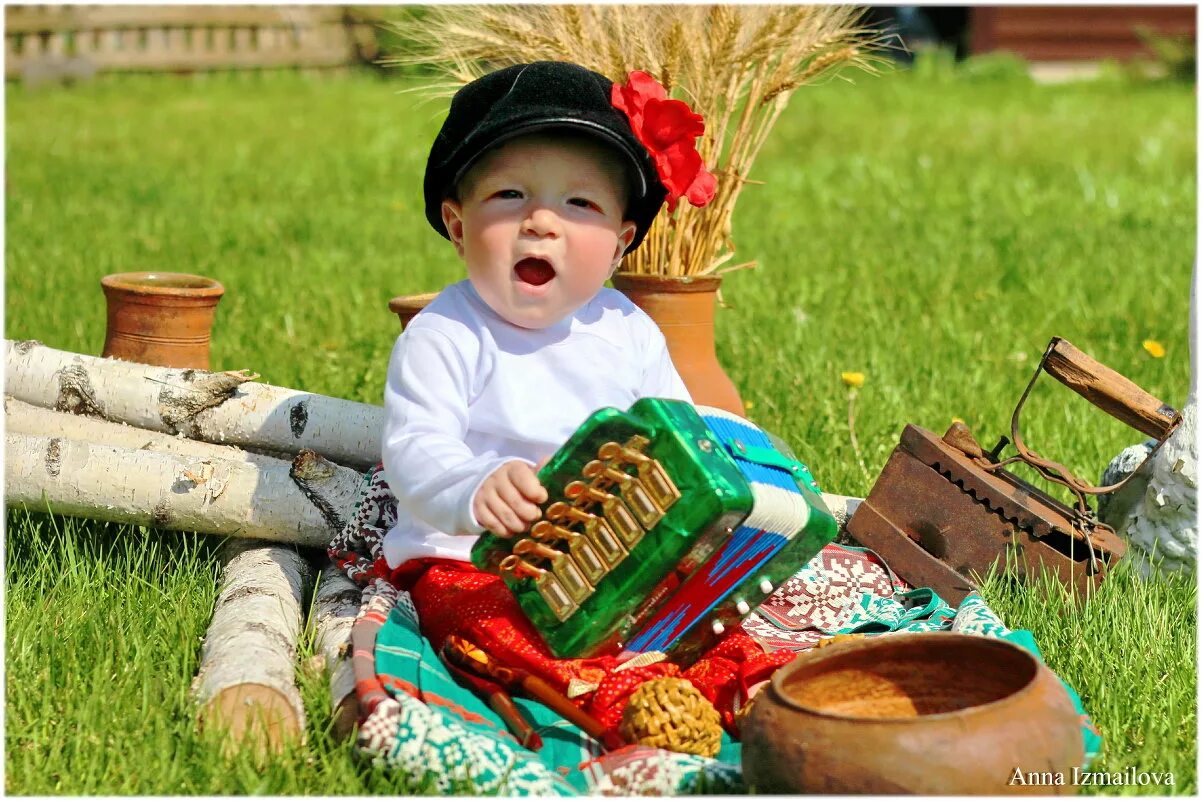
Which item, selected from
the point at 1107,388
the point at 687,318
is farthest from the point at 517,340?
the point at 1107,388

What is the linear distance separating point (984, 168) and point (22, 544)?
729 cm

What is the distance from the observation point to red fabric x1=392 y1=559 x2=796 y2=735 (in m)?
2.58

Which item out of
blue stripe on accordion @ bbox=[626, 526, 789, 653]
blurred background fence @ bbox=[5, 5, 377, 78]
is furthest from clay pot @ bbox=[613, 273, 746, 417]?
blurred background fence @ bbox=[5, 5, 377, 78]

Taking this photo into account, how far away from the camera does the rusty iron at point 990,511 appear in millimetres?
3164

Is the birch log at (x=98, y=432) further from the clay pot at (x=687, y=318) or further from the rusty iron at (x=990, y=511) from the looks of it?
the rusty iron at (x=990, y=511)

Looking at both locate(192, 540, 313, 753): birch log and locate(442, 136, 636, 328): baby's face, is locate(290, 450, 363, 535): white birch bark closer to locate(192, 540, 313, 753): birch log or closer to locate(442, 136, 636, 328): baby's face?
locate(192, 540, 313, 753): birch log

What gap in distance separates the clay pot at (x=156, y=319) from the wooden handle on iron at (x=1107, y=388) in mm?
2150

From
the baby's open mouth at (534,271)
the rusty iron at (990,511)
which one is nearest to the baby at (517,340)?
the baby's open mouth at (534,271)

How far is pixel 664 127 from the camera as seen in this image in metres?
2.85

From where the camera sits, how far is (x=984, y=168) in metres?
9.24

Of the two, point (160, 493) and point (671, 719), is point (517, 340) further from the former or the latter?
point (160, 493)

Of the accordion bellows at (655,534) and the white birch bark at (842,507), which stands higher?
the accordion bellows at (655,534)

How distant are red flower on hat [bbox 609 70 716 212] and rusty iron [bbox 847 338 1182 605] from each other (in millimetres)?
884

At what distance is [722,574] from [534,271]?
687 mm
